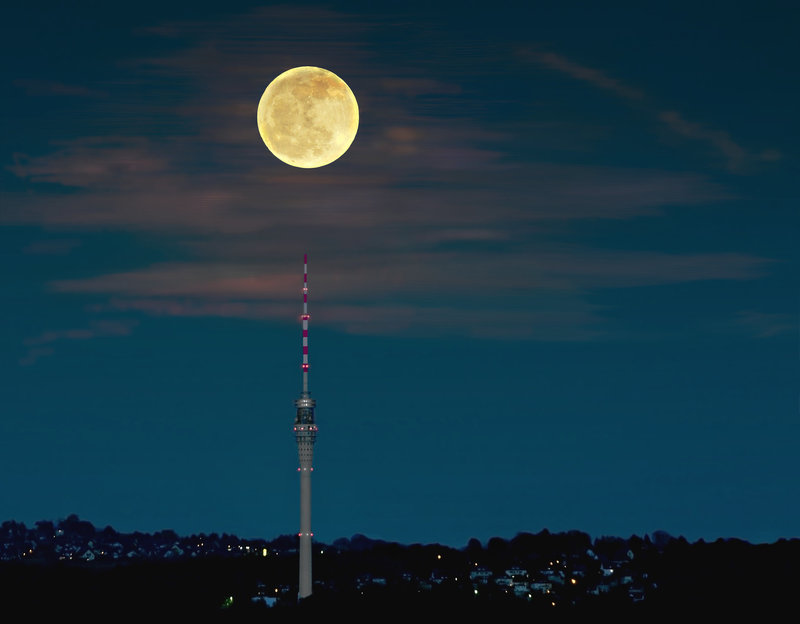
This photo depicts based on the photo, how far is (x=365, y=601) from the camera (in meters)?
155

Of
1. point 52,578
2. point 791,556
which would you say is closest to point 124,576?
point 52,578

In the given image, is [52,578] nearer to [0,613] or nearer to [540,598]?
[0,613]

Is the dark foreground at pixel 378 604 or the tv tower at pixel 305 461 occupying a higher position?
the tv tower at pixel 305 461

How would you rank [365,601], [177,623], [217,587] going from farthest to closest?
[217,587], [365,601], [177,623]

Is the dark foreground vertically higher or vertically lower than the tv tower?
lower

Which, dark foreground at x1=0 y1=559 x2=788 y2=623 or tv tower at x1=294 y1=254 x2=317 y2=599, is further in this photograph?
tv tower at x1=294 y1=254 x2=317 y2=599

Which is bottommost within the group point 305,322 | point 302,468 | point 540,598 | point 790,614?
point 790,614

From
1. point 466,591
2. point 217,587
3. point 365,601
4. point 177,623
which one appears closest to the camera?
point 177,623

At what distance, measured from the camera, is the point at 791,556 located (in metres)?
192

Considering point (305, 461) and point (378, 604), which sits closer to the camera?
point (378, 604)

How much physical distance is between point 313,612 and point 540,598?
4278 cm

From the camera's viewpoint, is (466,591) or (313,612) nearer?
(313,612)

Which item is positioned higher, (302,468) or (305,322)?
(305,322)

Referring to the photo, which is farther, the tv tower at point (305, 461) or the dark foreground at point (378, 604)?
the tv tower at point (305, 461)
